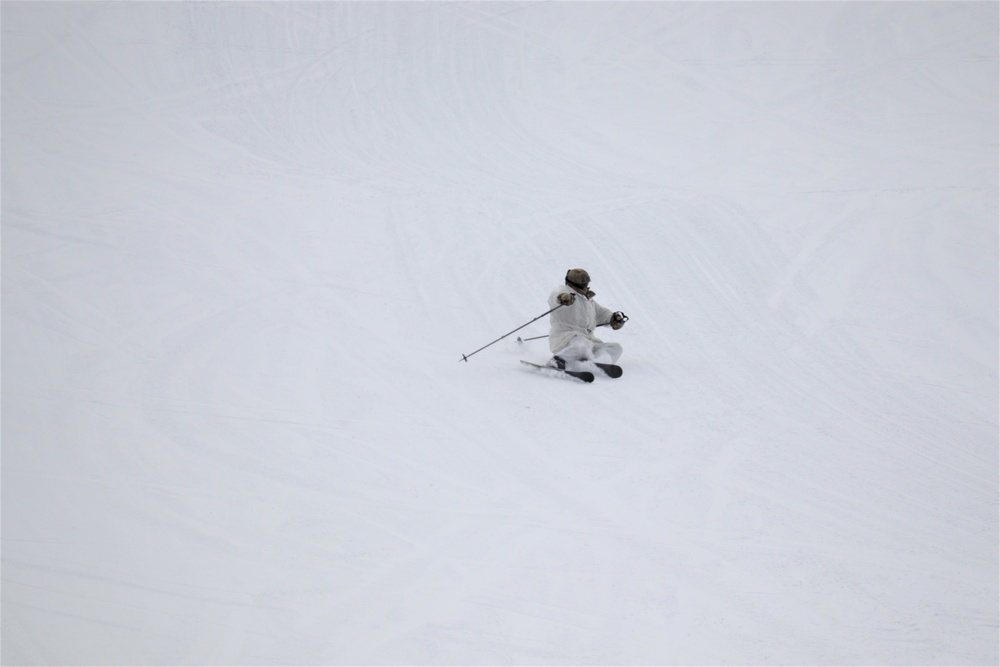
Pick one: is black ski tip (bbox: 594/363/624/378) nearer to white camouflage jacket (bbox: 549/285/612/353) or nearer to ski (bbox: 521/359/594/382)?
ski (bbox: 521/359/594/382)

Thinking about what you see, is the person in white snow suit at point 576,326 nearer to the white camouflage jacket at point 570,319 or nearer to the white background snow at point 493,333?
the white camouflage jacket at point 570,319

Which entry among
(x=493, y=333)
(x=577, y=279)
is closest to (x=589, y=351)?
(x=577, y=279)

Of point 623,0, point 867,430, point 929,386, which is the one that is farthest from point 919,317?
point 623,0

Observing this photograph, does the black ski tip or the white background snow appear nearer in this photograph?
the white background snow

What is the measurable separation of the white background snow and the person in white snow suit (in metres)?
0.30

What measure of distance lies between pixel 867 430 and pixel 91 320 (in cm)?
731

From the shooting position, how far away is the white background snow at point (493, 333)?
18.2 ft

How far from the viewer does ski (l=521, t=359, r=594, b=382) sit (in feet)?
28.4

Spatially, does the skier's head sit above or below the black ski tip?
above

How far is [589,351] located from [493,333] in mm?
1528

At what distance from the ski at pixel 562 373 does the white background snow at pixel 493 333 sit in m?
0.12

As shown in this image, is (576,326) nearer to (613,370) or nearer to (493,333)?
(613,370)

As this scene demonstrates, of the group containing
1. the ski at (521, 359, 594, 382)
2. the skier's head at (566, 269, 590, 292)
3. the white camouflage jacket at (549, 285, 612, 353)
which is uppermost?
the skier's head at (566, 269, 590, 292)

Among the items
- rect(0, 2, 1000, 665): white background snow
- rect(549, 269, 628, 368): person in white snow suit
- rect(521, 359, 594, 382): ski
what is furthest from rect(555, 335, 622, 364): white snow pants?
rect(0, 2, 1000, 665): white background snow
